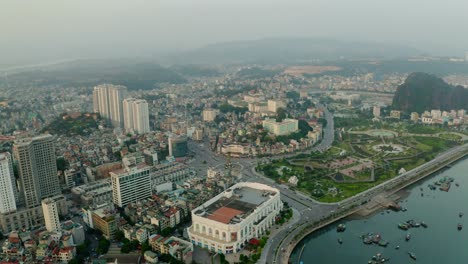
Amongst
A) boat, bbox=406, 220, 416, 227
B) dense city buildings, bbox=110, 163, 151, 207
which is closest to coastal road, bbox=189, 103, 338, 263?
boat, bbox=406, 220, 416, 227

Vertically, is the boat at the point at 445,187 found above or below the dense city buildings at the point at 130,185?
below

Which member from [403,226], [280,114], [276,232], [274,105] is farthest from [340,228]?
[274,105]

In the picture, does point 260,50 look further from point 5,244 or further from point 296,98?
point 5,244

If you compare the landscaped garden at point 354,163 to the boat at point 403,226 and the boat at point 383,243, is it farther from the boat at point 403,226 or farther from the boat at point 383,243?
the boat at point 383,243

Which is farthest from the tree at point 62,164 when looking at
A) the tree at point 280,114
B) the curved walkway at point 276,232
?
Result: the tree at point 280,114

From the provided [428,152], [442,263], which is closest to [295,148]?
[428,152]

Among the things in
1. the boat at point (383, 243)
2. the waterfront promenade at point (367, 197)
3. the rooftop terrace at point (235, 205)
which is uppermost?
the rooftop terrace at point (235, 205)

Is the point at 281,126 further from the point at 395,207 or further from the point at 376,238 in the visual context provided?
the point at 376,238
